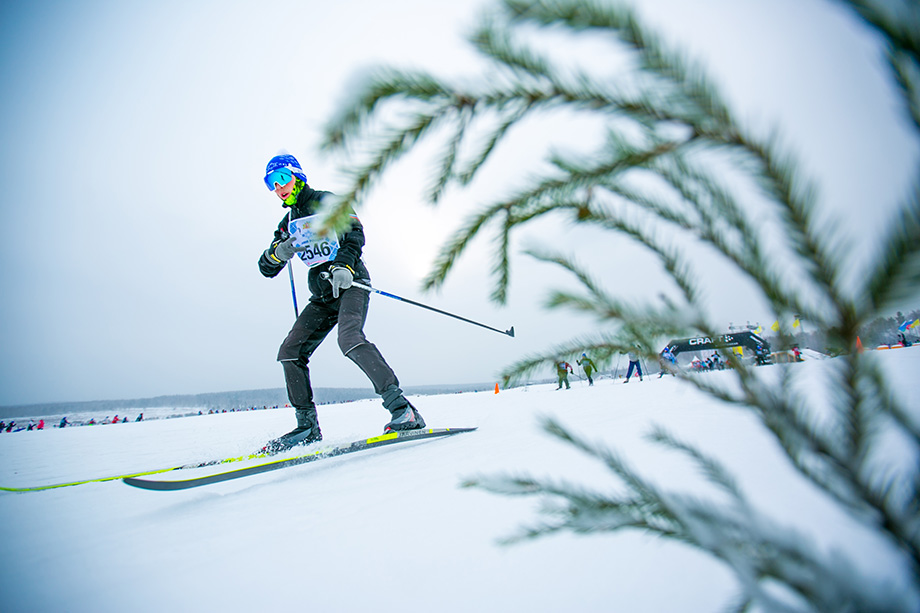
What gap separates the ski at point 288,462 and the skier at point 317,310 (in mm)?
85

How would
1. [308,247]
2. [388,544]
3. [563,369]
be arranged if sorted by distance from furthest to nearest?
[563,369] → [308,247] → [388,544]

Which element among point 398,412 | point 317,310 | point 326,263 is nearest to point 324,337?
point 317,310

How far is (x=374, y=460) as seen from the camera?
2.68 metres

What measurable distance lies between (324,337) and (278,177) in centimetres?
141

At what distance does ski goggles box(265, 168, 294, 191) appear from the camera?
3205 millimetres

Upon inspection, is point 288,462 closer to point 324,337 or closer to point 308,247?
point 324,337

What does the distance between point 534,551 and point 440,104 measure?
1.19 m

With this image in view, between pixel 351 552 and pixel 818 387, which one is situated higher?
pixel 351 552

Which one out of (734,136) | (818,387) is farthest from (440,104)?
(818,387)

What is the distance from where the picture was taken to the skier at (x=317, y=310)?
2967mm

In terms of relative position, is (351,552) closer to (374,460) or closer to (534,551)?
(534,551)

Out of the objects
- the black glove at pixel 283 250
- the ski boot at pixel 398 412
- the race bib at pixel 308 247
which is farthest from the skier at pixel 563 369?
the black glove at pixel 283 250

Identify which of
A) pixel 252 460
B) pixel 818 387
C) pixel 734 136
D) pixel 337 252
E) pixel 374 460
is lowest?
pixel 818 387

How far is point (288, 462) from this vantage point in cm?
249
